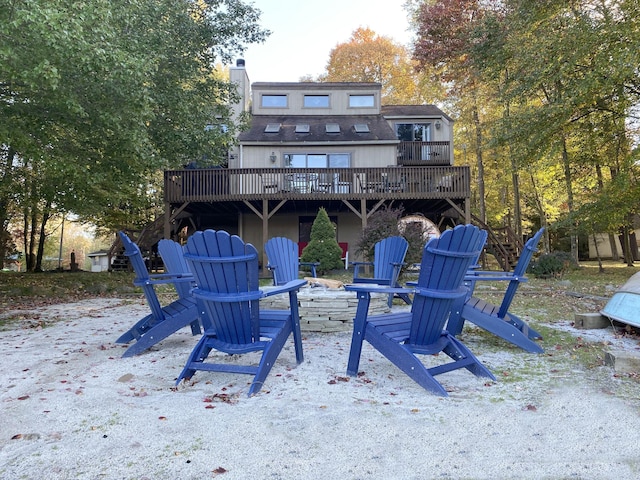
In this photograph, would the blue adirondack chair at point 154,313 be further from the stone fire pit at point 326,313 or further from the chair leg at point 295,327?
the stone fire pit at point 326,313

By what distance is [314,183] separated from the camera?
14055mm

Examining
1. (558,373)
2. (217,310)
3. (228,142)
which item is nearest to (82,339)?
(217,310)

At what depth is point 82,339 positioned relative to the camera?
4734 mm

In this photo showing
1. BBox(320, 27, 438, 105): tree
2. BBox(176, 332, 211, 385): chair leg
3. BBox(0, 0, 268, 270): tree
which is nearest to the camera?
BBox(176, 332, 211, 385): chair leg

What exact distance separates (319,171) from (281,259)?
890 centimetres

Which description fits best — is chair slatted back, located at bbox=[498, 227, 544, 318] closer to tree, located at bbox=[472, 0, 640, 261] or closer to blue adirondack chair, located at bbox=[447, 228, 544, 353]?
blue adirondack chair, located at bbox=[447, 228, 544, 353]

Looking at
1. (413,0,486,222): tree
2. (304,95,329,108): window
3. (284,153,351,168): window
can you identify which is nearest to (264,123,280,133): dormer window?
(284,153,351,168): window

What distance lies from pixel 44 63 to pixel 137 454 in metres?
5.32

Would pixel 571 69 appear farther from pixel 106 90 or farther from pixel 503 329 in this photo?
pixel 106 90

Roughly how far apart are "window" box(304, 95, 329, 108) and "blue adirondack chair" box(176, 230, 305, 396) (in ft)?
52.3

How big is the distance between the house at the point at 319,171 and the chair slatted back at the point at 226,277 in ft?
35.0

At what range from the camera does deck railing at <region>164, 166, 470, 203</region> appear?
13.8 m

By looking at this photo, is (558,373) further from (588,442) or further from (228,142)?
(228,142)

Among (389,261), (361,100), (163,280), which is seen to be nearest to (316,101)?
(361,100)
